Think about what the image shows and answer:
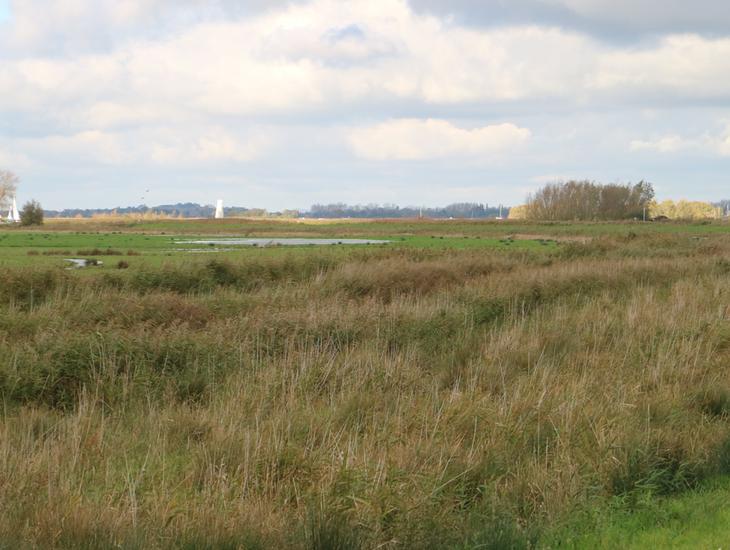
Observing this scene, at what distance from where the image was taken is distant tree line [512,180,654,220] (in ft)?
523

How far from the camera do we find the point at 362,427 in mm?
10156

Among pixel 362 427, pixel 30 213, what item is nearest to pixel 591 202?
pixel 30 213

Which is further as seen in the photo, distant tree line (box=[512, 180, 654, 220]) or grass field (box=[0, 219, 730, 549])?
distant tree line (box=[512, 180, 654, 220])

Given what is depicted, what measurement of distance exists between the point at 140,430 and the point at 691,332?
1152 cm

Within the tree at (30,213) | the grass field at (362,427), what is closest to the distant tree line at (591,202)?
the tree at (30,213)

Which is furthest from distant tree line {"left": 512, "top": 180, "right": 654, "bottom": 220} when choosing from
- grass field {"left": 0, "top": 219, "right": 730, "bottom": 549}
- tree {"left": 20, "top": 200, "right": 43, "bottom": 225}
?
grass field {"left": 0, "top": 219, "right": 730, "bottom": 549}

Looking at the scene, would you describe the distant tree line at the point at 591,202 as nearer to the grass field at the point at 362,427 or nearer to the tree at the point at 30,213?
the tree at the point at 30,213

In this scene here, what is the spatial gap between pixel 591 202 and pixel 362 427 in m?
159

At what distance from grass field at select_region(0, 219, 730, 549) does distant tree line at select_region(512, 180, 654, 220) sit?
5652 inches

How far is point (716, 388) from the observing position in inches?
463

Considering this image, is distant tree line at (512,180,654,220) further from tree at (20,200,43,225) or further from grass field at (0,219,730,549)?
grass field at (0,219,730,549)

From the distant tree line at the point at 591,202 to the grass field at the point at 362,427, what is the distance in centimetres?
14356

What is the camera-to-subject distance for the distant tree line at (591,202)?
159 m

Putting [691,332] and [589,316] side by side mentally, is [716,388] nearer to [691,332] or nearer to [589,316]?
[691,332]
